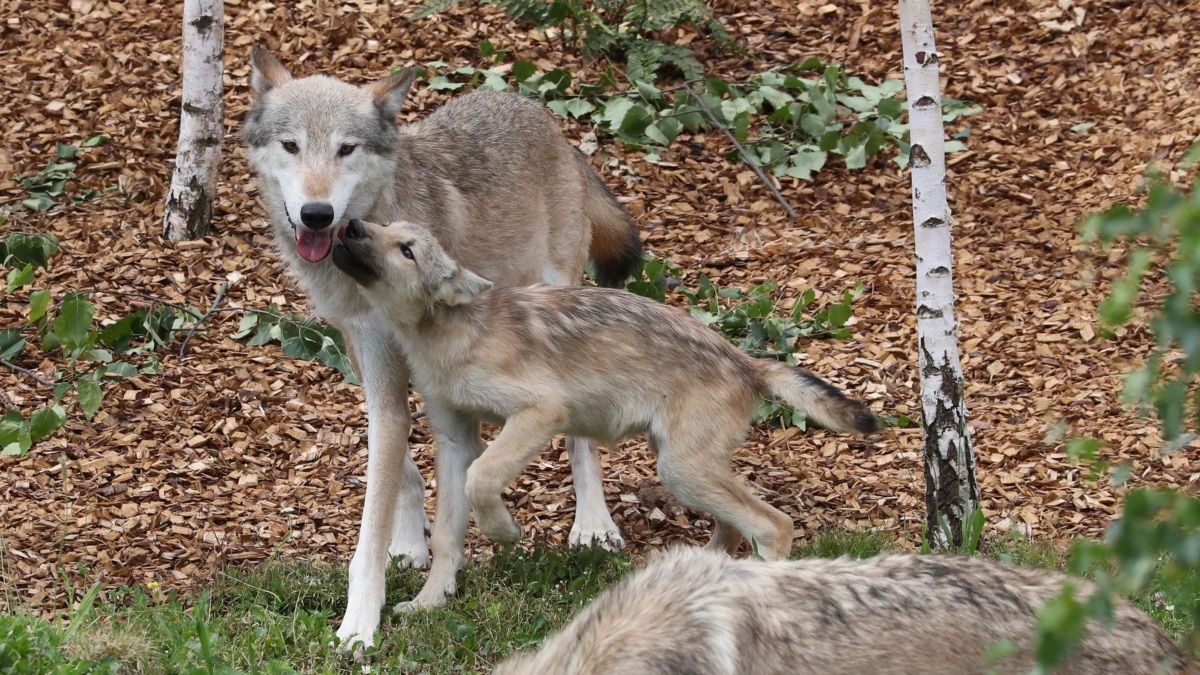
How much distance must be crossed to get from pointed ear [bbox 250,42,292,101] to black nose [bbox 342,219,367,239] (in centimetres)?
101

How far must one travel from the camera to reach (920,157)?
5.98 meters

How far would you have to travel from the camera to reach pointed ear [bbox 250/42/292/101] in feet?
20.9

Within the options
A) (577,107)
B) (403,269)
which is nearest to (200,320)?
(403,269)

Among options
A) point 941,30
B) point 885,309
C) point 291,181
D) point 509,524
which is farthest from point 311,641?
point 941,30

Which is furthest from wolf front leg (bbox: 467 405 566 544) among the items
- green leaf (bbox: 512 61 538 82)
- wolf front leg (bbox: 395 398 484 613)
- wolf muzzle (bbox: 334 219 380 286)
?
green leaf (bbox: 512 61 538 82)

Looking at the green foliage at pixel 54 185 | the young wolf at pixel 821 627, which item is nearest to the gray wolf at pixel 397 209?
the young wolf at pixel 821 627

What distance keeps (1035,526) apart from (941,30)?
19.8ft

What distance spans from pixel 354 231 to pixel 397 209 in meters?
0.60

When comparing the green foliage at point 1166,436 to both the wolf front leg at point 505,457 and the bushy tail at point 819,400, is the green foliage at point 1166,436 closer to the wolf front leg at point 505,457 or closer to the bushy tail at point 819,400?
the bushy tail at point 819,400

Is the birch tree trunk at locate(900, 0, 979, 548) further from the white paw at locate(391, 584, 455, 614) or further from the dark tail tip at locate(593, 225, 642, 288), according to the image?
the dark tail tip at locate(593, 225, 642, 288)

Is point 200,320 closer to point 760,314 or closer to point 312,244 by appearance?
point 312,244

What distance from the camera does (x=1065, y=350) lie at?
7.97 m

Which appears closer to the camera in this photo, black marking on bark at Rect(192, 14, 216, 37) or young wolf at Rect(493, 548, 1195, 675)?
young wolf at Rect(493, 548, 1195, 675)

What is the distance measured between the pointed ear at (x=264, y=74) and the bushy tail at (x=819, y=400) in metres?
2.76
